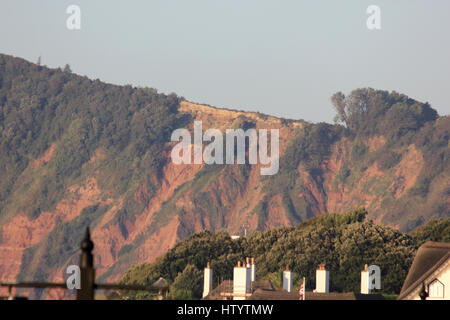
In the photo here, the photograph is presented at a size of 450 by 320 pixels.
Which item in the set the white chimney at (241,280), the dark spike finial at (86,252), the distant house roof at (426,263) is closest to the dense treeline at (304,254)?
the white chimney at (241,280)

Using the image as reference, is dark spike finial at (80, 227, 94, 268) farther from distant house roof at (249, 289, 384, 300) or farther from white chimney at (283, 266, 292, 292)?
white chimney at (283, 266, 292, 292)

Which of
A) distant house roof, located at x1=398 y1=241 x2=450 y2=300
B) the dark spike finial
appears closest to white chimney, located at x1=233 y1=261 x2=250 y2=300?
distant house roof, located at x1=398 y1=241 x2=450 y2=300

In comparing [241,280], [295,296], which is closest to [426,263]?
[295,296]

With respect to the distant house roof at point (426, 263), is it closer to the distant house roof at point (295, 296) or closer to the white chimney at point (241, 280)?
the distant house roof at point (295, 296)

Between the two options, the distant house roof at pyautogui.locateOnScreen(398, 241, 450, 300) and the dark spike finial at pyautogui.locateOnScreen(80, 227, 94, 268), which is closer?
the dark spike finial at pyautogui.locateOnScreen(80, 227, 94, 268)

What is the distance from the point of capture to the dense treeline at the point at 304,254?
135875mm

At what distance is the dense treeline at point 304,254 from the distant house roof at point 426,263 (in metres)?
60.7

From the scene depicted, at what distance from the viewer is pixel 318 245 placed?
147375 mm

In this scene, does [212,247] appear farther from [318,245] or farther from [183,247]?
[318,245]

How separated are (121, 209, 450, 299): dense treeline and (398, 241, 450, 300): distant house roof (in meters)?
60.7

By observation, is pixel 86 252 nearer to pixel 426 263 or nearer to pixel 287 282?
pixel 426 263

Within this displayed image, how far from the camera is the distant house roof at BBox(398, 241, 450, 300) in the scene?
60500 mm
